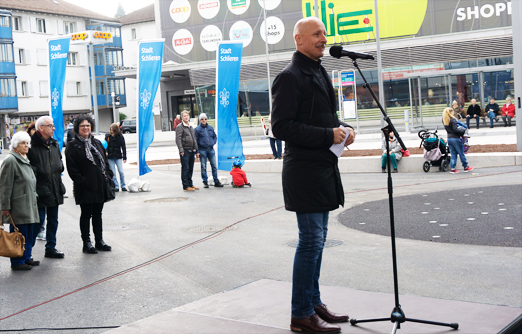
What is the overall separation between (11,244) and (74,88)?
6374 cm

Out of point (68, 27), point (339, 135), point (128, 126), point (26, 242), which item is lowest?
point (26, 242)

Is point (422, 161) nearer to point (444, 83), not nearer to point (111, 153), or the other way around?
point (111, 153)

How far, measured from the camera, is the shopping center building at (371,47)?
36.1m

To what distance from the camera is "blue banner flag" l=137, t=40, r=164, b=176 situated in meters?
15.9

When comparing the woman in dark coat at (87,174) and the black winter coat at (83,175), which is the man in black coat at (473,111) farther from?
the black winter coat at (83,175)

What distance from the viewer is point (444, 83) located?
35.8m

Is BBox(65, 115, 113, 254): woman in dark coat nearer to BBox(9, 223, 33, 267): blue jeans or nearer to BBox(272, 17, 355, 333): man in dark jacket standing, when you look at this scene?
BBox(9, 223, 33, 267): blue jeans

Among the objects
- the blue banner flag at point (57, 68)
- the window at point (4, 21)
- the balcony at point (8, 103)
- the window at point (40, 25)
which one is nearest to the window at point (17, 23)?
the window at point (40, 25)

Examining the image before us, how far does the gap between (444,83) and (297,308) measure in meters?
→ 34.0

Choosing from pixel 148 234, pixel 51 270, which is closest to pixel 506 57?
pixel 148 234

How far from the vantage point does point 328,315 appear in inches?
171

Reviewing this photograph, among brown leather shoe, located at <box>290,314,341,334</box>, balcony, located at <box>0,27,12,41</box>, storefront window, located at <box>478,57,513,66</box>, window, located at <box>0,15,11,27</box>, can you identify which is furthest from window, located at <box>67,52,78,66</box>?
brown leather shoe, located at <box>290,314,341,334</box>

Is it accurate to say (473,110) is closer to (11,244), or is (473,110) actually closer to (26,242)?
(26,242)

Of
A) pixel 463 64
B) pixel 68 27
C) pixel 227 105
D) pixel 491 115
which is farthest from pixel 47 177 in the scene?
pixel 68 27
